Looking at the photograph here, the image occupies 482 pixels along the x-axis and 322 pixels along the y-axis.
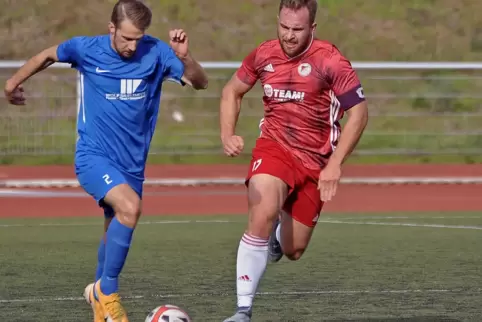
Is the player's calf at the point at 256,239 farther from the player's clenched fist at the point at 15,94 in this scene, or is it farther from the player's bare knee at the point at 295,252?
the player's clenched fist at the point at 15,94

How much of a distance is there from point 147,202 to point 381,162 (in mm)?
5743

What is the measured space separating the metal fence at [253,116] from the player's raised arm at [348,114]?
9.87m

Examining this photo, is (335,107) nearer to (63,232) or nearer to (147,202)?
(63,232)

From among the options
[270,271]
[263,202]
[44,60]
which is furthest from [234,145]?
[270,271]

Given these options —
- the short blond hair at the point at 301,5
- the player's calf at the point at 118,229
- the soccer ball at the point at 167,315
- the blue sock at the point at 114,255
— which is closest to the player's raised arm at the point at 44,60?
the player's calf at the point at 118,229

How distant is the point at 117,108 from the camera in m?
6.54

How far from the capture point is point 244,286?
6125 mm

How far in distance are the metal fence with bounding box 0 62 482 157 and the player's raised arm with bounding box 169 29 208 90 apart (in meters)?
9.60

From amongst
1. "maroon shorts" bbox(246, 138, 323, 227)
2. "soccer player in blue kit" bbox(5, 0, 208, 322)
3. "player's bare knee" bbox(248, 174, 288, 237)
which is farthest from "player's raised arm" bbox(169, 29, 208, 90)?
"player's bare knee" bbox(248, 174, 288, 237)

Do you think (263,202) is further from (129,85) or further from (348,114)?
(129,85)

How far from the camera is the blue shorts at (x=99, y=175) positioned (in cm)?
638

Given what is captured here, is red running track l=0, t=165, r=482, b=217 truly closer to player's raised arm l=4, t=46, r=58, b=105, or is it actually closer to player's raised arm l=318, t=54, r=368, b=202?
player's raised arm l=4, t=46, r=58, b=105

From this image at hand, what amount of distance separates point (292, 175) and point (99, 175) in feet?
3.62

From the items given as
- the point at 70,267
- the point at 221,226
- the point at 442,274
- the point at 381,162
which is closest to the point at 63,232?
the point at 221,226
